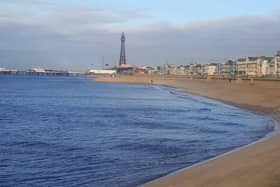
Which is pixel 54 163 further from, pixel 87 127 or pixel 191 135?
pixel 87 127

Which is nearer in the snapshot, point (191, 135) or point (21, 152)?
point (21, 152)

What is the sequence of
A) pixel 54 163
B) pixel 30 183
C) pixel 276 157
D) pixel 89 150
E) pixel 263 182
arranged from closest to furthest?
pixel 263 182 → pixel 30 183 → pixel 276 157 → pixel 54 163 → pixel 89 150

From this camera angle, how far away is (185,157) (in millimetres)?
16703

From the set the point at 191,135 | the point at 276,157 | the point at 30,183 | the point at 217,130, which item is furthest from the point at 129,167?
the point at 217,130

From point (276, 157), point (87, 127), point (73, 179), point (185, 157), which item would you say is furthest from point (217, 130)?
point (73, 179)

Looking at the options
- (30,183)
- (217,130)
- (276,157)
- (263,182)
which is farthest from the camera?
(217,130)

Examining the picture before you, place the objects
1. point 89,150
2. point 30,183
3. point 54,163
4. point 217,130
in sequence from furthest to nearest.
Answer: point 217,130
point 89,150
point 54,163
point 30,183

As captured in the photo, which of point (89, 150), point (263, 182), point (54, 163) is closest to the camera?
point (263, 182)

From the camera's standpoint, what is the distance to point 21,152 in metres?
17.8

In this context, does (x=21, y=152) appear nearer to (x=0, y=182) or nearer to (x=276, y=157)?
(x=0, y=182)

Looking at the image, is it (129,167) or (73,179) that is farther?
(129,167)

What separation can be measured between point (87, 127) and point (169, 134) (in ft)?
17.7

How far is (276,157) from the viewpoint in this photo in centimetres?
1461

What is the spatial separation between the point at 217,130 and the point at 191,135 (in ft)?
10.1
